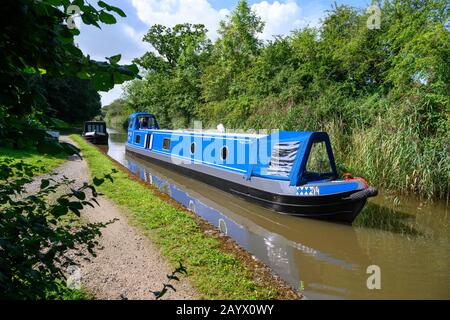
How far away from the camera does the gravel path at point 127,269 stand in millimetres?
3691

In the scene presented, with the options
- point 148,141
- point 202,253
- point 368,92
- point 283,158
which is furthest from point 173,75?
point 202,253

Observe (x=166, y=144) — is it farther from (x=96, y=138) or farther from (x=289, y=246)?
(x=96, y=138)

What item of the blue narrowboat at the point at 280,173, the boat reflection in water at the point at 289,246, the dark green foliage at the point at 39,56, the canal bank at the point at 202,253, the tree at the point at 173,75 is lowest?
the boat reflection in water at the point at 289,246

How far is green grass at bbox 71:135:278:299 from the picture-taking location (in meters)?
3.95

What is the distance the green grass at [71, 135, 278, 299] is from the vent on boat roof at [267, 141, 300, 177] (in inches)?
104

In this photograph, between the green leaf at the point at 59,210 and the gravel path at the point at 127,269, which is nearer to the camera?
the green leaf at the point at 59,210

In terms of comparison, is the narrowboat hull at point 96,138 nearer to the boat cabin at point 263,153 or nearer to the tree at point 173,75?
the tree at point 173,75

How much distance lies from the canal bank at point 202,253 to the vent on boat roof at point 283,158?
8.32 feet

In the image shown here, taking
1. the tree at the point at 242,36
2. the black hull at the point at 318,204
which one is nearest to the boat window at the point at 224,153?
the black hull at the point at 318,204

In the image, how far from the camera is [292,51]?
1673cm

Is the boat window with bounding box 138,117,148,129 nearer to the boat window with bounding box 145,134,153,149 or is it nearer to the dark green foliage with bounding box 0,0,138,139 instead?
the boat window with bounding box 145,134,153,149

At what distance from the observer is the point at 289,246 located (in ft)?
20.8

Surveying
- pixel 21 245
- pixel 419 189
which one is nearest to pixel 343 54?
pixel 419 189

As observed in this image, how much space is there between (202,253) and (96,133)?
2069cm
